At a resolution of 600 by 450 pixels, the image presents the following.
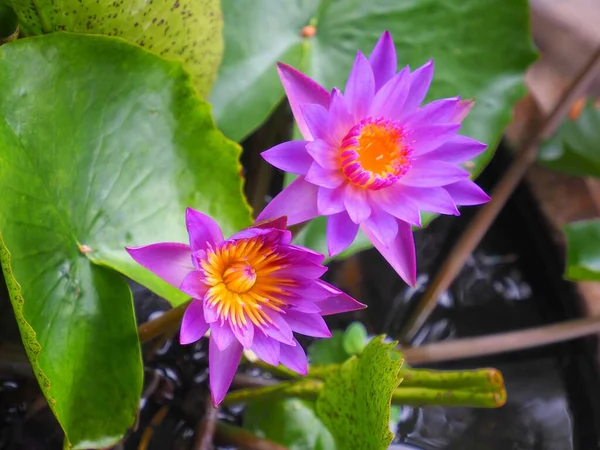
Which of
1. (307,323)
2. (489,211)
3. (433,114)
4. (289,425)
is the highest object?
(433,114)

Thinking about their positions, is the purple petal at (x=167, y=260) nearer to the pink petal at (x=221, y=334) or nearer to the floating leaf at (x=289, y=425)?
the pink petal at (x=221, y=334)

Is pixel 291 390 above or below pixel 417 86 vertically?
below

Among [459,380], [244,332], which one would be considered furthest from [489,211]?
→ [244,332]

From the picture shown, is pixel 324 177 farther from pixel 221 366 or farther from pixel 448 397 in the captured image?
pixel 448 397

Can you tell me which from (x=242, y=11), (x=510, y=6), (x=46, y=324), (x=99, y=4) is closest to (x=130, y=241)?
(x=46, y=324)

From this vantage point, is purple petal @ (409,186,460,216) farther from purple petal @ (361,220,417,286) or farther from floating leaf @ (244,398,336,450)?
floating leaf @ (244,398,336,450)

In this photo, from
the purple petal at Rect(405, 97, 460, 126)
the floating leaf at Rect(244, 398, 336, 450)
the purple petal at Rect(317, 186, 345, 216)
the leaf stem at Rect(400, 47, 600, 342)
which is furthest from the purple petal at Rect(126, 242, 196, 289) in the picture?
the leaf stem at Rect(400, 47, 600, 342)
